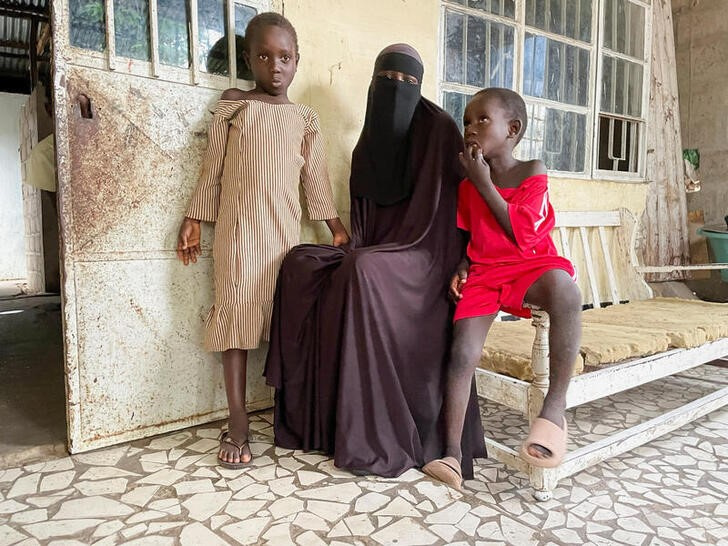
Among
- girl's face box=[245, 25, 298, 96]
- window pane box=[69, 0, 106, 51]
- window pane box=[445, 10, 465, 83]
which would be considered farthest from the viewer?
window pane box=[445, 10, 465, 83]

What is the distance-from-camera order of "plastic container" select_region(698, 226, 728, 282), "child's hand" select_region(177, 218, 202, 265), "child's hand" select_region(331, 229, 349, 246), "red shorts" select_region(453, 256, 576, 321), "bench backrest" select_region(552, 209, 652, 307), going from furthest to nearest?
"plastic container" select_region(698, 226, 728, 282) → "bench backrest" select_region(552, 209, 652, 307) → "child's hand" select_region(331, 229, 349, 246) → "child's hand" select_region(177, 218, 202, 265) → "red shorts" select_region(453, 256, 576, 321)

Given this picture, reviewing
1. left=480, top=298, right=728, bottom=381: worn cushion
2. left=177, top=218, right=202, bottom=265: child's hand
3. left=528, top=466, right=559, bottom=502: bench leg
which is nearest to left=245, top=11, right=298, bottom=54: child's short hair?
left=177, top=218, right=202, bottom=265: child's hand

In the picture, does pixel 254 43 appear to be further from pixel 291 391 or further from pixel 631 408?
pixel 631 408

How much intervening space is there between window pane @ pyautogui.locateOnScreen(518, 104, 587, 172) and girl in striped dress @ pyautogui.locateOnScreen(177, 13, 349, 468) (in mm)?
1730

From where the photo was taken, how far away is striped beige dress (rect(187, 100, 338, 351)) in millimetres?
1957

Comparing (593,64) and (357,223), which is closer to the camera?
(357,223)

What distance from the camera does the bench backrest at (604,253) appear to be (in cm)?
316

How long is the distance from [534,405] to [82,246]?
1713 mm

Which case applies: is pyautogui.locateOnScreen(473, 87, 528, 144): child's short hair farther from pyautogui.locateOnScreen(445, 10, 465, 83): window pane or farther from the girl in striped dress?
pyautogui.locateOnScreen(445, 10, 465, 83): window pane

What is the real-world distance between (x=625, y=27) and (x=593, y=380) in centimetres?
304

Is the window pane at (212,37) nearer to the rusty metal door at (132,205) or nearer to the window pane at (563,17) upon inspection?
the rusty metal door at (132,205)

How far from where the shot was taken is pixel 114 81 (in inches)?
75.4

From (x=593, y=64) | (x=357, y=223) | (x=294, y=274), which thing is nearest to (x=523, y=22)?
(x=593, y=64)

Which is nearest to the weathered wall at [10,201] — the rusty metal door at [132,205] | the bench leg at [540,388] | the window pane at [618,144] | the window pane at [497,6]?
the rusty metal door at [132,205]
